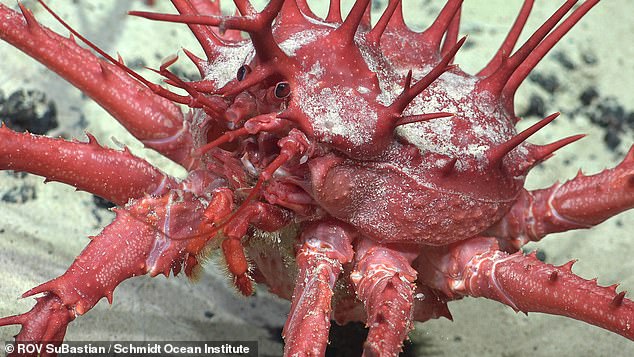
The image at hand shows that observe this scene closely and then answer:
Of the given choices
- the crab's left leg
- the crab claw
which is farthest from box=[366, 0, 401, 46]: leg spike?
the crab claw

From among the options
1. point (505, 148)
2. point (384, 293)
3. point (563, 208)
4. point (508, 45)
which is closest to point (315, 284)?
point (384, 293)

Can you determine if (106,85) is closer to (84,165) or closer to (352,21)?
(84,165)

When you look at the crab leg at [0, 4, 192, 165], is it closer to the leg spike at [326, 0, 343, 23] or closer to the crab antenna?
the leg spike at [326, 0, 343, 23]

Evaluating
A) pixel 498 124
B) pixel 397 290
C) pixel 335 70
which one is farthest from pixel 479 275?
pixel 335 70

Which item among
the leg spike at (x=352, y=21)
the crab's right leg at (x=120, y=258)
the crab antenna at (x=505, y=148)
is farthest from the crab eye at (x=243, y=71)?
the crab antenna at (x=505, y=148)

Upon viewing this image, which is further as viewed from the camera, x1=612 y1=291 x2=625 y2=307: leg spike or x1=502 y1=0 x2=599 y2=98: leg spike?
x1=502 y1=0 x2=599 y2=98: leg spike

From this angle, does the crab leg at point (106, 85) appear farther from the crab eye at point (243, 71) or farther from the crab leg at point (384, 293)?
the crab leg at point (384, 293)
